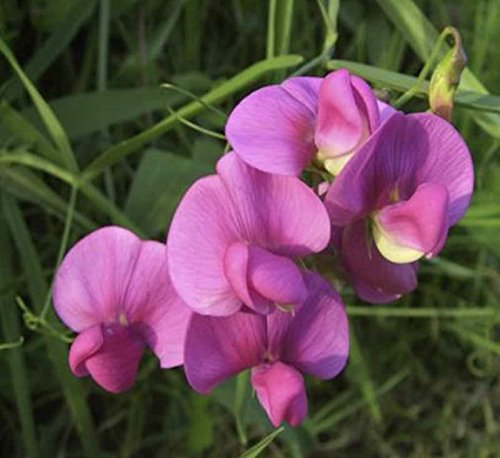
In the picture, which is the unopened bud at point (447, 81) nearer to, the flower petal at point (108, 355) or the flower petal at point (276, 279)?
the flower petal at point (276, 279)

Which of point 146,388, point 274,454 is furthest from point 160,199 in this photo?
point 274,454

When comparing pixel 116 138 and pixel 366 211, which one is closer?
pixel 366 211

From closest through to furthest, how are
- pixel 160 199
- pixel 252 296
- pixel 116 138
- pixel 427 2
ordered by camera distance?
pixel 252 296, pixel 160 199, pixel 116 138, pixel 427 2

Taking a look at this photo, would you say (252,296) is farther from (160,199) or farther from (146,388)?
(146,388)

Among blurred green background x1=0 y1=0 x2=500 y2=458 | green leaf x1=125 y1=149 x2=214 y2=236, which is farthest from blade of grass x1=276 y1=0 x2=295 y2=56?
green leaf x1=125 y1=149 x2=214 y2=236

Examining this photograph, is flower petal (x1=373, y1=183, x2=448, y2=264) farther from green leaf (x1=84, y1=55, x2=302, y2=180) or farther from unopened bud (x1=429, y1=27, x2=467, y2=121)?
green leaf (x1=84, y1=55, x2=302, y2=180)

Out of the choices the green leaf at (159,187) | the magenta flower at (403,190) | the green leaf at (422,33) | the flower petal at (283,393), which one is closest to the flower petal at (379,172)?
the magenta flower at (403,190)

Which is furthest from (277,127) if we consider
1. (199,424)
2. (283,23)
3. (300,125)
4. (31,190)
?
(199,424)
